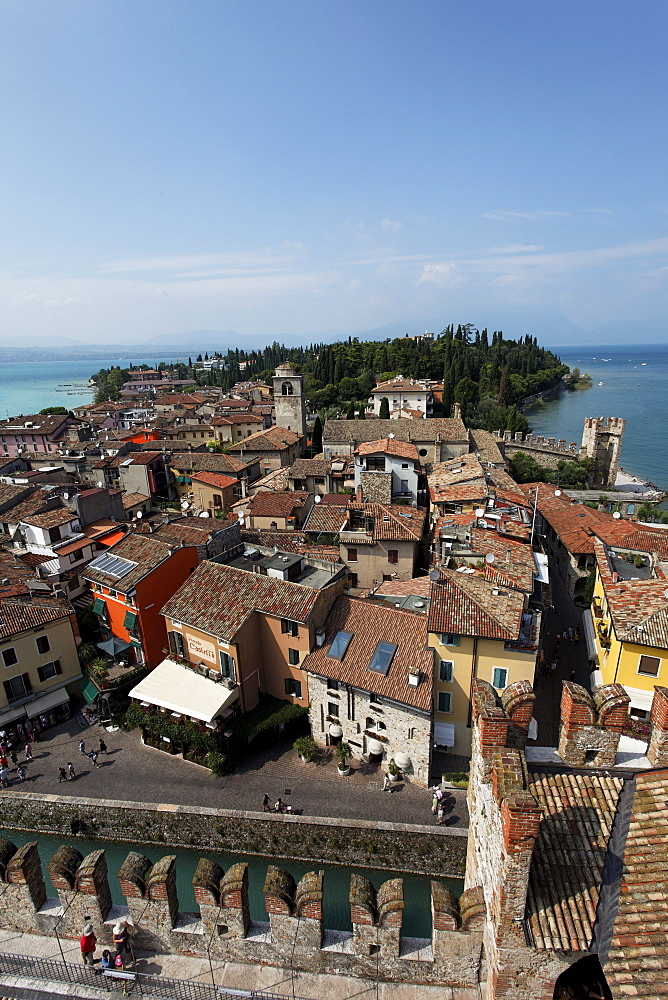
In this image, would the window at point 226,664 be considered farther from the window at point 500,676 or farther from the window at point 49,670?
the window at point 500,676

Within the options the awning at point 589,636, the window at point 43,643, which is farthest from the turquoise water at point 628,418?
the window at point 43,643

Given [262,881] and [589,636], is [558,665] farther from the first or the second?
[262,881]

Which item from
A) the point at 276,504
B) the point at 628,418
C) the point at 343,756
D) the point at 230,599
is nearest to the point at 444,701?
the point at 343,756

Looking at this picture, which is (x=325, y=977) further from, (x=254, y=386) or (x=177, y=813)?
(x=254, y=386)

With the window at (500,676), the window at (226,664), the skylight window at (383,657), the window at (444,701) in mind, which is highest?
the skylight window at (383,657)

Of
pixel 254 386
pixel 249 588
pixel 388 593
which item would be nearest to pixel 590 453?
pixel 388 593
